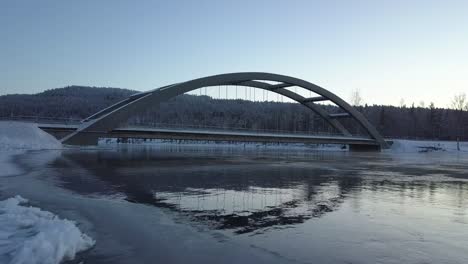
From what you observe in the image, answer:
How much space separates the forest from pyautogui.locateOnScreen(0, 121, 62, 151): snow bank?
64630 mm

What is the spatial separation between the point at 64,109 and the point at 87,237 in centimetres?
14869

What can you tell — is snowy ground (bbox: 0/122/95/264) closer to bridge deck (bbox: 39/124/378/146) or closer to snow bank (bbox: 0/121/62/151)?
snow bank (bbox: 0/121/62/151)

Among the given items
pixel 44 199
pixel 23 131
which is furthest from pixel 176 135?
pixel 44 199

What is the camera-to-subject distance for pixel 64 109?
470ft

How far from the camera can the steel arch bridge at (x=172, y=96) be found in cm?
4953

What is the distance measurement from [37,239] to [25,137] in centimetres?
4302

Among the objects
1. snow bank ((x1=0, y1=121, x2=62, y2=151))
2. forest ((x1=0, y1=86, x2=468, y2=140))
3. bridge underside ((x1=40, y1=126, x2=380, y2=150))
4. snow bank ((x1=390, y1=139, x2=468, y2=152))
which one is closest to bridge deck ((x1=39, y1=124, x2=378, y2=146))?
bridge underside ((x1=40, y1=126, x2=380, y2=150))

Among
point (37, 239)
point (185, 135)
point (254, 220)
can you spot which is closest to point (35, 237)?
point (37, 239)

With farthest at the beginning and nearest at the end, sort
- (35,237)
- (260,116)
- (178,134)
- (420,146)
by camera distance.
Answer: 1. (260,116)
2. (420,146)
3. (178,134)
4. (35,237)

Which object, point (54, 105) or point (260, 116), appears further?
point (54, 105)

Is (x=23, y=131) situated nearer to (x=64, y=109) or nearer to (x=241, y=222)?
(x=241, y=222)

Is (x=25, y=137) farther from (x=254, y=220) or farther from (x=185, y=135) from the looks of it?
(x=254, y=220)

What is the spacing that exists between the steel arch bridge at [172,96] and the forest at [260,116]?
42.6 m

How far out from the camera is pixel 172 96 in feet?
180
